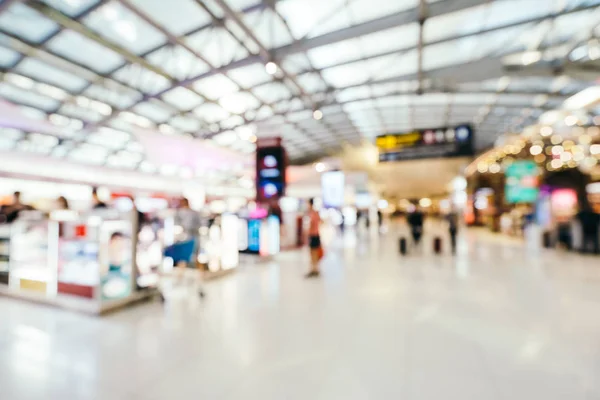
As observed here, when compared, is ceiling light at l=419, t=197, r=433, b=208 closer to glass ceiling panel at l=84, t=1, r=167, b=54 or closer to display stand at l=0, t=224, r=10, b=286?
glass ceiling panel at l=84, t=1, r=167, b=54

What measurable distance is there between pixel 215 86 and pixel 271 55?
417 centimetres

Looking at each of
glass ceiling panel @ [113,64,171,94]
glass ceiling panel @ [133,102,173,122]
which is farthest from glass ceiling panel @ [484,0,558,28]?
glass ceiling panel @ [133,102,173,122]

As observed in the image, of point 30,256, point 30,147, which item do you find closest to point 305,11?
point 30,256

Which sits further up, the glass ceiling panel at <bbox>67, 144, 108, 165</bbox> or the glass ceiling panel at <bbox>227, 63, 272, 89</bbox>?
the glass ceiling panel at <bbox>227, 63, 272, 89</bbox>

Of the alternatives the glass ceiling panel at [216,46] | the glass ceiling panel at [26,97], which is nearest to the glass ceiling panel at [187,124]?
the glass ceiling panel at [26,97]

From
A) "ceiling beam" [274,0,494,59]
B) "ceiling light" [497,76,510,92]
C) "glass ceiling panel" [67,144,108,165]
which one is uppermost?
"ceiling light" [497,76,510,92]

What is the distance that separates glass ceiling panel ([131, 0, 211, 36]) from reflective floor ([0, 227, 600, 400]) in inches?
269

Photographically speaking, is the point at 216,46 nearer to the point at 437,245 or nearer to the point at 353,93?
the point at 353,93

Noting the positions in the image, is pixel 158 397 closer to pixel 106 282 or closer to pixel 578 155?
pixel 106 282

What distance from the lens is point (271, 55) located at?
806 cm

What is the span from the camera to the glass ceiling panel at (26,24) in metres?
6.70

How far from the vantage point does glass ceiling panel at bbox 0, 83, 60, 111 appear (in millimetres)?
10398

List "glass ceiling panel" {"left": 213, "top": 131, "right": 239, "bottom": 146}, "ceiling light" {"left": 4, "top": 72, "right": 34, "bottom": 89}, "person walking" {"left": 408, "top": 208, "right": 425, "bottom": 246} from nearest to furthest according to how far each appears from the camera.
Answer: "person walking" {"left": 408, "top": 208, "right": 425, "bottom": 246} < "ceiling light" {"left": 4, "top": 72, "right": 34, "bottom": 89} < "glass ceiling panel" {"left": 213, "top": 131, "right": 239, "bottom": 146}

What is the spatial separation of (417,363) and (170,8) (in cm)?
872
